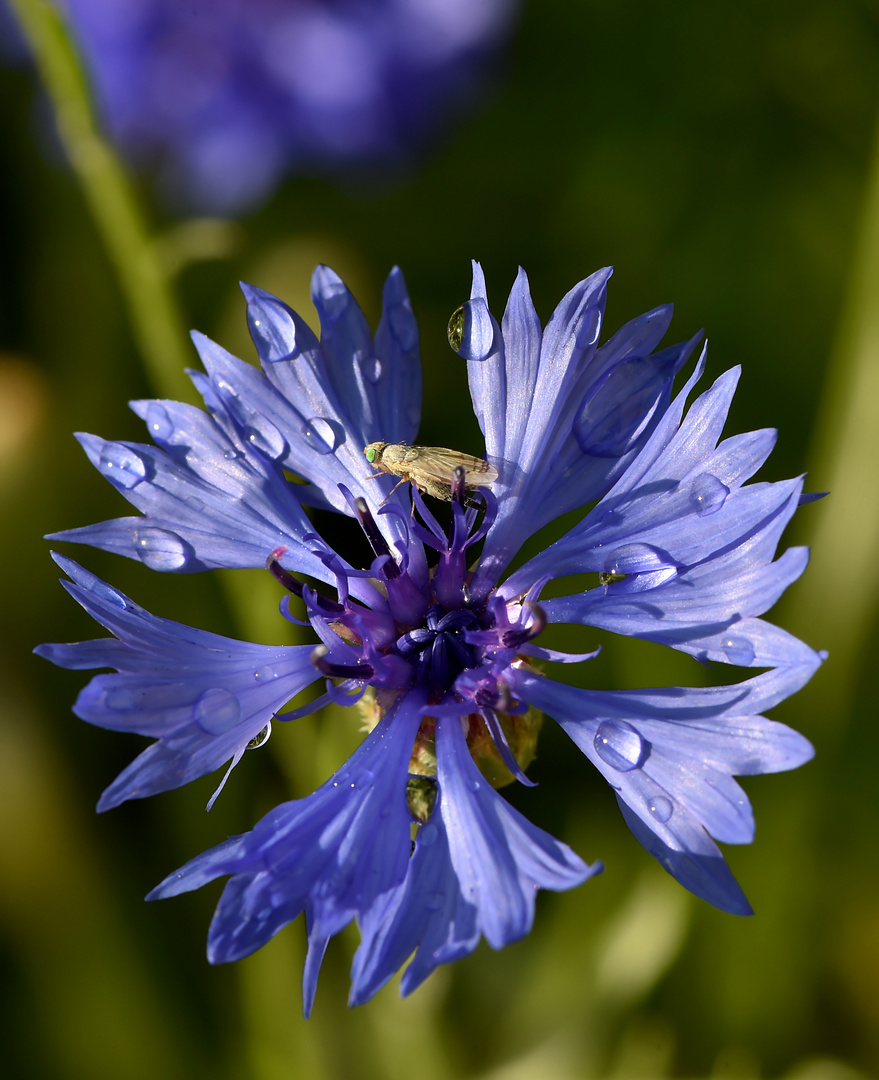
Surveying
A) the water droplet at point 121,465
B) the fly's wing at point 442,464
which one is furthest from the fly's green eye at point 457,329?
the water droplet at point 121,465

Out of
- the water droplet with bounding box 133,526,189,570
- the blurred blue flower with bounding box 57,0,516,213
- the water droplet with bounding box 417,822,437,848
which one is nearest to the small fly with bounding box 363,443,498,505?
the water droplet with bounding box 133,526,189,570

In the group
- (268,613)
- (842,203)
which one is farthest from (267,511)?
(842,203)

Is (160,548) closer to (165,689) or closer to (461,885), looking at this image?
(165,689)

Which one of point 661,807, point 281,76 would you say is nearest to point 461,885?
point 661,807

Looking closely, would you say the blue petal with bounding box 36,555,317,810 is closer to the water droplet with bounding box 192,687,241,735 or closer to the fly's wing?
the water droplet with bounding box 192,687,241,735

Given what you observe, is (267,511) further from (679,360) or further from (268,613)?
(679,360)
